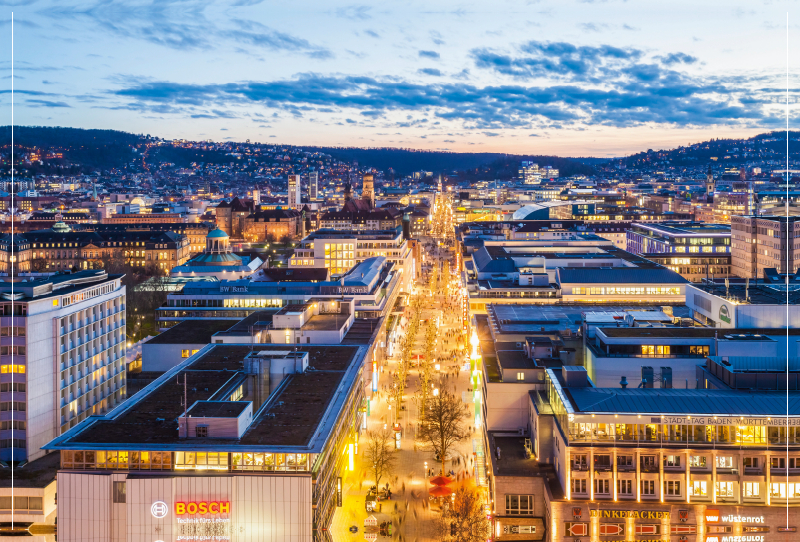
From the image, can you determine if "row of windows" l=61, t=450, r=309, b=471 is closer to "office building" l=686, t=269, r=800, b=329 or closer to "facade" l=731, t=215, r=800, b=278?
"office building" l=686, t=269, r=800, b=329

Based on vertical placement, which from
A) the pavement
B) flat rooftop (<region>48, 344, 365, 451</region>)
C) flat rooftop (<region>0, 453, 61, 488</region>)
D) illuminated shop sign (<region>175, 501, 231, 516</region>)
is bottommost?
the pavement

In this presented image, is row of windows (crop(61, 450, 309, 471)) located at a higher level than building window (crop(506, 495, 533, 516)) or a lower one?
higher

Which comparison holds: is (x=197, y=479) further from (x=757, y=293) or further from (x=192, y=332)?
(x=757, y=293)

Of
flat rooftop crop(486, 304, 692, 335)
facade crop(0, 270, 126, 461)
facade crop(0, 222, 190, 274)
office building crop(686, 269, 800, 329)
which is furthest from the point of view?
facade crop(0, 222, 190, 274)

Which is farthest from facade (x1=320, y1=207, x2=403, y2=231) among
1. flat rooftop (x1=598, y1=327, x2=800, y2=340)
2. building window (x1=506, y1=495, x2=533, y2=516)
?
building window (x1=506, y1=495, x2=533, y2=516)

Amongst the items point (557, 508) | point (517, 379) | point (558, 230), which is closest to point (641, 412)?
point (557, 508)

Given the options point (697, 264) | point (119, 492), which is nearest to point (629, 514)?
point (119, 492)

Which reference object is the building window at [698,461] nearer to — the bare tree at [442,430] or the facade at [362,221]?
the bare tree at [442,430]
